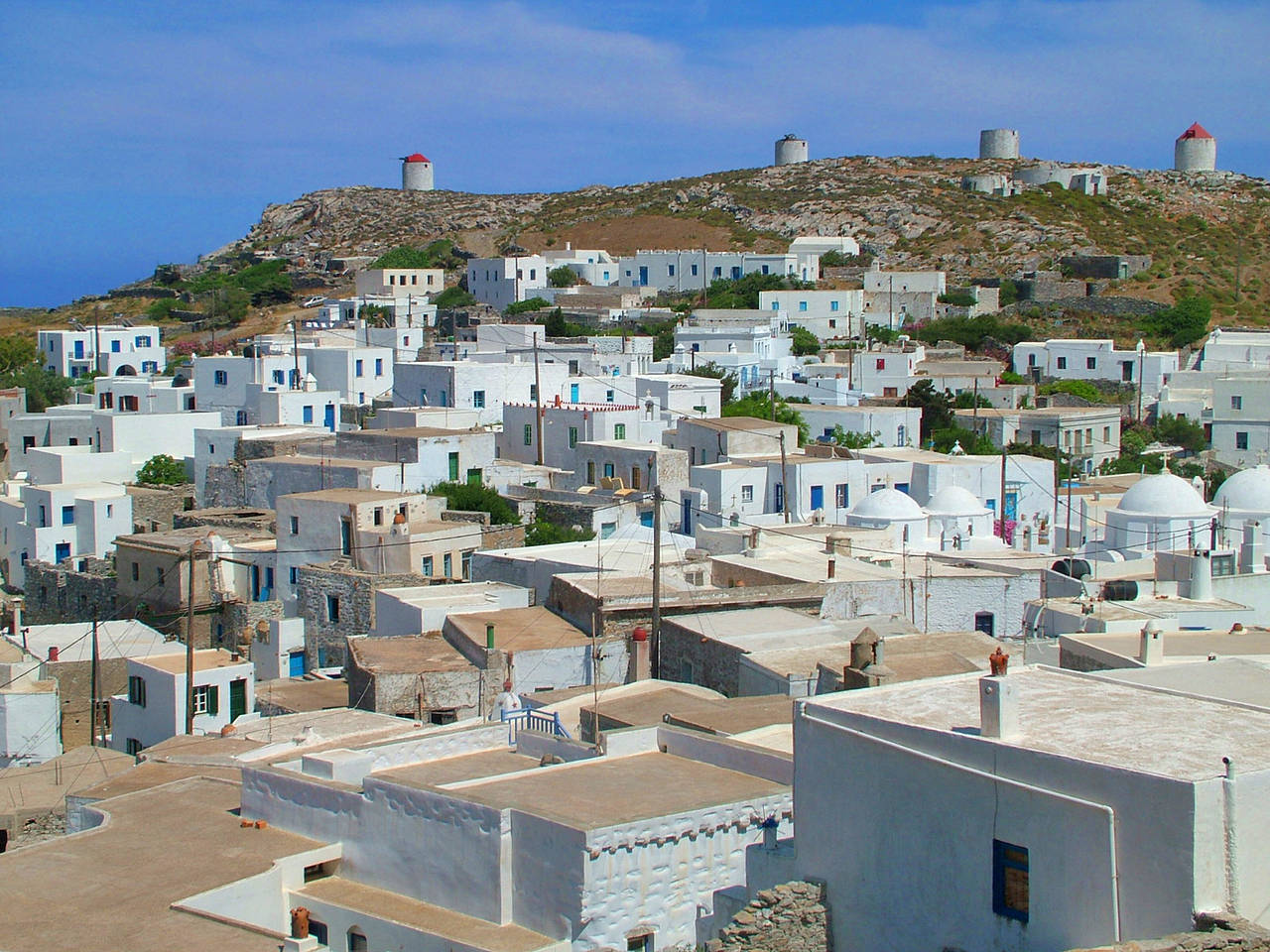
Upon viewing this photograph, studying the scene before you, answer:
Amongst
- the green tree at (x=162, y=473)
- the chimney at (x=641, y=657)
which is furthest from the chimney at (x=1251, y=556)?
the green tree at (x=162, y=473)

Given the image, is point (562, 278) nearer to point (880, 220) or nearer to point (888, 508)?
point (880, 220)

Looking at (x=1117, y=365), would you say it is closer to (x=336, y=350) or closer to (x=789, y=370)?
(x=789, y=370)

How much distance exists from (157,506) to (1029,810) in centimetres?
3226

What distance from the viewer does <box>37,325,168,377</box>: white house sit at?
198 feet

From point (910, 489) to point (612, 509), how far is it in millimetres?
6816

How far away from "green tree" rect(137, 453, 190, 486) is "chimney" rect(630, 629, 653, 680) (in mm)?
22476

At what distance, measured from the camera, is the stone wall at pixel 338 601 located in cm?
2714

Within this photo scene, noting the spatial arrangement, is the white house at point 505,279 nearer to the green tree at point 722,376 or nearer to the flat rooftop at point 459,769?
the green tree at point 722,376

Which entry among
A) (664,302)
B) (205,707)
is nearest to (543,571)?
(205,707)

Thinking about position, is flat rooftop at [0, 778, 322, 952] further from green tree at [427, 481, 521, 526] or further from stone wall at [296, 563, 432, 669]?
green tree at [427, 481, 521, 526]

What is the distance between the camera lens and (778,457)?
115ft

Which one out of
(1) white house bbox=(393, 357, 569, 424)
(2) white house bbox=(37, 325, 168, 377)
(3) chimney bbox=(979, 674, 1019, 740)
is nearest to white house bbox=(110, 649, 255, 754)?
(3) chimney bbox=(979, 674, 1019, 740)

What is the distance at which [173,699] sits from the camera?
2239 cm

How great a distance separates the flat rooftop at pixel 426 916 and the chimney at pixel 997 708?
358cm
